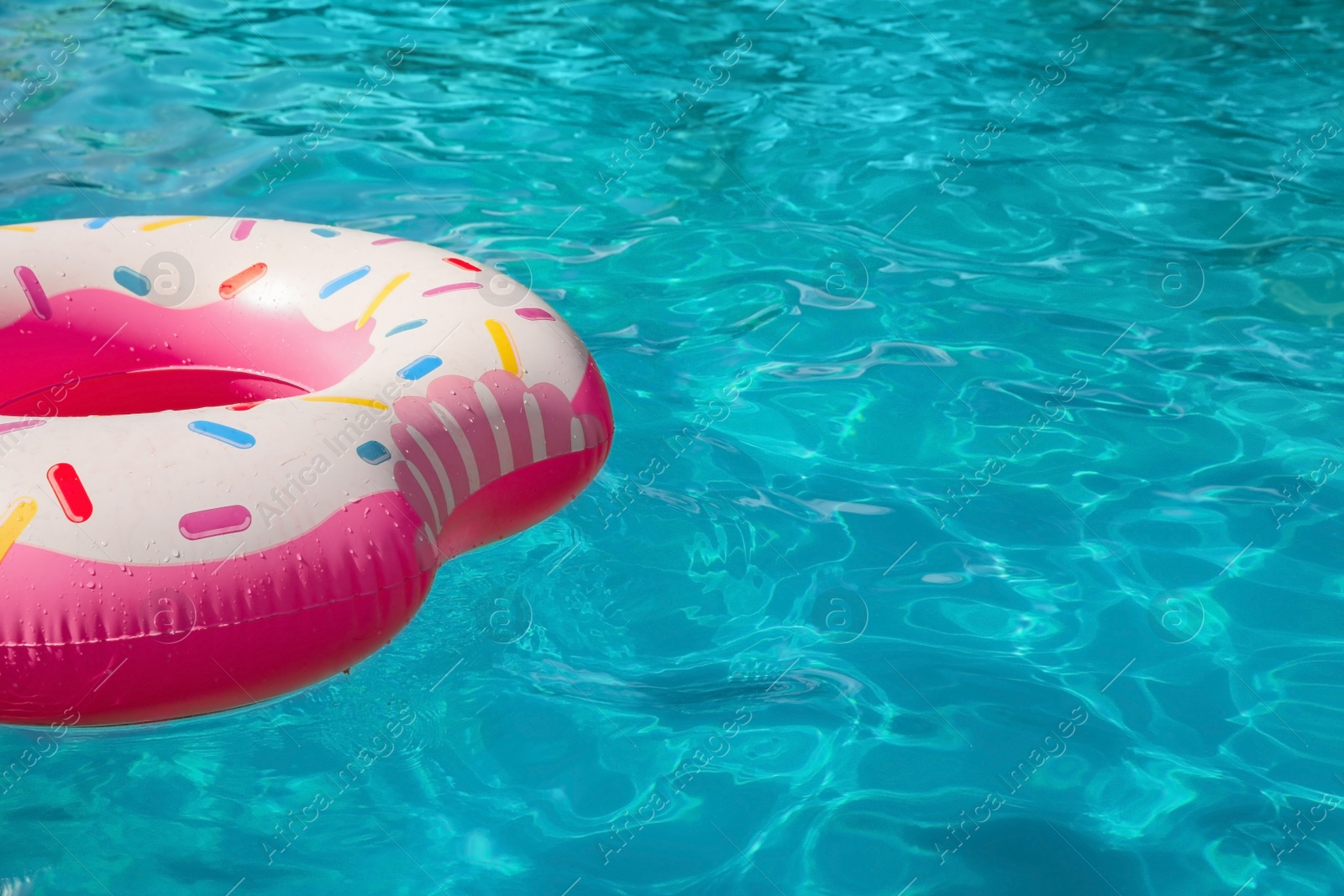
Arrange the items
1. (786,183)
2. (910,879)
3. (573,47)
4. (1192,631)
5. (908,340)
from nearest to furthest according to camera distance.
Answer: (910,879) → (1192,631) → (908,340) → (786,183) → (573,47)

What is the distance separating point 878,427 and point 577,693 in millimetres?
1228

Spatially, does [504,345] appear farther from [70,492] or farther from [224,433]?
[70,492]

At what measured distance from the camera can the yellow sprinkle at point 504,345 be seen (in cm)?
234

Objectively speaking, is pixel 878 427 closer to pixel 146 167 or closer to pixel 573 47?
pixel 146 167

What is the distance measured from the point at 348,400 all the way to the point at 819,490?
1.32 m

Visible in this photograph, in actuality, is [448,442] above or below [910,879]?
above

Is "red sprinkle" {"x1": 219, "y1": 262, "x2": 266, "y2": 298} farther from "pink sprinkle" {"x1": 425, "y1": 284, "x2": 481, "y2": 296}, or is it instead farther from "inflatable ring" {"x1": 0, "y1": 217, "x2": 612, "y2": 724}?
"pink sprinkle" {"x1": 425, "y1": 284, "x2": 481, "y2": 296}

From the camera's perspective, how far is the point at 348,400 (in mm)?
2107

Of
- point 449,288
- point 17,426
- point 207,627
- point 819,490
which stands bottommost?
point 819,490

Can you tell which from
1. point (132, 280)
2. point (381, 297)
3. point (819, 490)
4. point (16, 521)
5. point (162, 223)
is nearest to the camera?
point (16, 521)

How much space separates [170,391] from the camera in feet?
8.84

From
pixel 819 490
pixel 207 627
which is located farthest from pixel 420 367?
pixel 819 490

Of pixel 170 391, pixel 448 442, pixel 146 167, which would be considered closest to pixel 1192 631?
pixel 448 442

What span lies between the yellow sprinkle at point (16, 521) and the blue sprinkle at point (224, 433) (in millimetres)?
256
